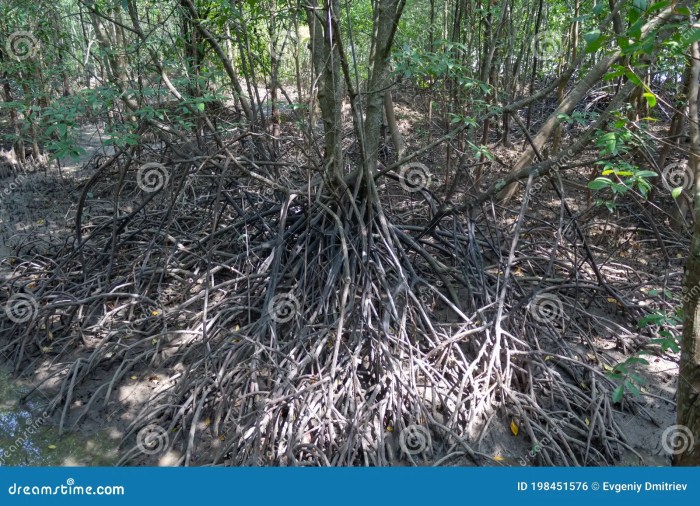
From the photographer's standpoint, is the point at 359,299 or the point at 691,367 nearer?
the point at 691,367

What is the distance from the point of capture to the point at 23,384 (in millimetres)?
3514

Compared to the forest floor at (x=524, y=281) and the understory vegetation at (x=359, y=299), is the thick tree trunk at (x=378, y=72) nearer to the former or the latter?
the understory vegetation at (x=359, y=299)

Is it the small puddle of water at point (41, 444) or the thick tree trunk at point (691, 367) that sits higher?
the thick tree trunk at point (691, 367)

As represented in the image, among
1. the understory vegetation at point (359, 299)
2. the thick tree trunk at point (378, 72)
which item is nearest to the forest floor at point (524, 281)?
the understory vegetation at point (359, 299)

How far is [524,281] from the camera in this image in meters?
4.11

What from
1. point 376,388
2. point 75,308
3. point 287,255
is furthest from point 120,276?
point 376,388

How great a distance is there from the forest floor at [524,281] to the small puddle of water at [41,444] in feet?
0.12

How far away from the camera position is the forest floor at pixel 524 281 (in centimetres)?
297

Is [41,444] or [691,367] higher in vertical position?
[691,367]

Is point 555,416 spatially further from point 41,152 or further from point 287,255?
point 41,152

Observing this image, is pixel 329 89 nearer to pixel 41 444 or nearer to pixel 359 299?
pixel 359 299

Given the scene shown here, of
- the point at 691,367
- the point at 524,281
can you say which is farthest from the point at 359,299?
the point at 691,367

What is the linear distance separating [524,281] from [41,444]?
3285 mm

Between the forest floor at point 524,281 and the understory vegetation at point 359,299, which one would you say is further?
the forest floor at point 524,281
